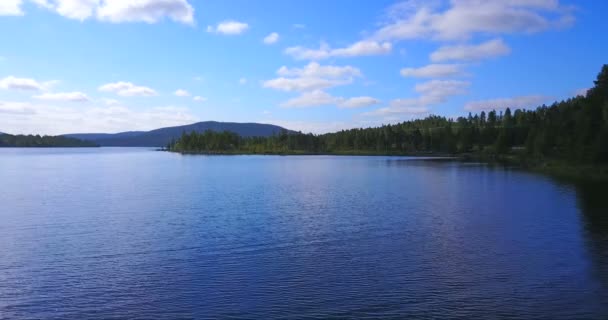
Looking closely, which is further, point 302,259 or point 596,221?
point 596,221

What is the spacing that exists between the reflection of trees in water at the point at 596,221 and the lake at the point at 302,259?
0.47ft

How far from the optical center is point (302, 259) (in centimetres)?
2052

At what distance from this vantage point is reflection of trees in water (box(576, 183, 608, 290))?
19836 mm

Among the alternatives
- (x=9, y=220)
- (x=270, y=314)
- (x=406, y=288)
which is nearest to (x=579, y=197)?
(x=406, y=288)

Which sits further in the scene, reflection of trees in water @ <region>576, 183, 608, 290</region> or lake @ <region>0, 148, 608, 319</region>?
reflection of trees in water @ <region>576, 183, 608, 290</region>

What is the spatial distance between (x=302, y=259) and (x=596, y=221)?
19486 mm

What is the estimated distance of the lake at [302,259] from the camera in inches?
594

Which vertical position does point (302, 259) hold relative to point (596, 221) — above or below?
below

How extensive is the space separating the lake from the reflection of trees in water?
0.47 feet

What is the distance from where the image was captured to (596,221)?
30.0 meters

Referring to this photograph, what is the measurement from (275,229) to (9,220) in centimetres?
1597

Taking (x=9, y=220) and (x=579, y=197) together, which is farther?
(x=579, y=197)

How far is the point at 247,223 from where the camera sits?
28.5 metres

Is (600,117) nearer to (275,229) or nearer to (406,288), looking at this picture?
(275,229)
